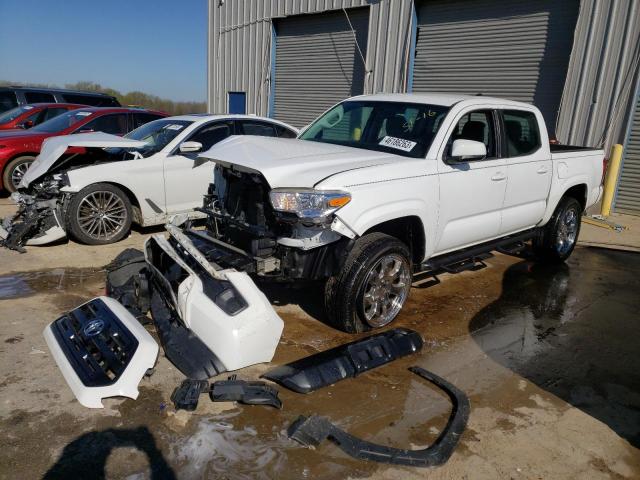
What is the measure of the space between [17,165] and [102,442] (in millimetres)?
7493

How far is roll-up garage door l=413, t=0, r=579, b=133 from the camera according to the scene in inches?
395

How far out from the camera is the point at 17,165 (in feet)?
28.2

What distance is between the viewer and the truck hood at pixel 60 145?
6.07 metres

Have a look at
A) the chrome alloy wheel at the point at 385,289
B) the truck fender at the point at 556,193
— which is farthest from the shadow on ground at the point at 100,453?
the truck fender at the point at 556,193

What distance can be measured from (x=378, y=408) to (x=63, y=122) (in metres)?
8.15

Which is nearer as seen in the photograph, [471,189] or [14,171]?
[471,189]

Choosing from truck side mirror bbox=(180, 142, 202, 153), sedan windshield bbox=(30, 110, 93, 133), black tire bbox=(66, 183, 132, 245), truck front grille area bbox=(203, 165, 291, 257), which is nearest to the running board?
truck front grille area bbox=(203, 165, 291, 257)

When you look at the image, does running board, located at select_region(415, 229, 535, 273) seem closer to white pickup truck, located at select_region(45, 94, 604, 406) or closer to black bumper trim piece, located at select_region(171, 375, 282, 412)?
white pickup truck, located at select_region(45, 94, 604, 406)

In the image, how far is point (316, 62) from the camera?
14484mm

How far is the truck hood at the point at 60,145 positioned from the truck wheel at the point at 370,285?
3.85 m

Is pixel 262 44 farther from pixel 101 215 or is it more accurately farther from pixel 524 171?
pixel 524 171

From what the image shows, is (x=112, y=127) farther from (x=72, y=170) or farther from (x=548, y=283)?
(x=548, y=283)

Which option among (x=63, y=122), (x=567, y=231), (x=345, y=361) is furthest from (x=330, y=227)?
(x=63, y=122)

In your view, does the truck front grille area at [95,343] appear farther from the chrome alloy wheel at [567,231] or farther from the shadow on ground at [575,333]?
the chrome alloy wheel at [567,231]
